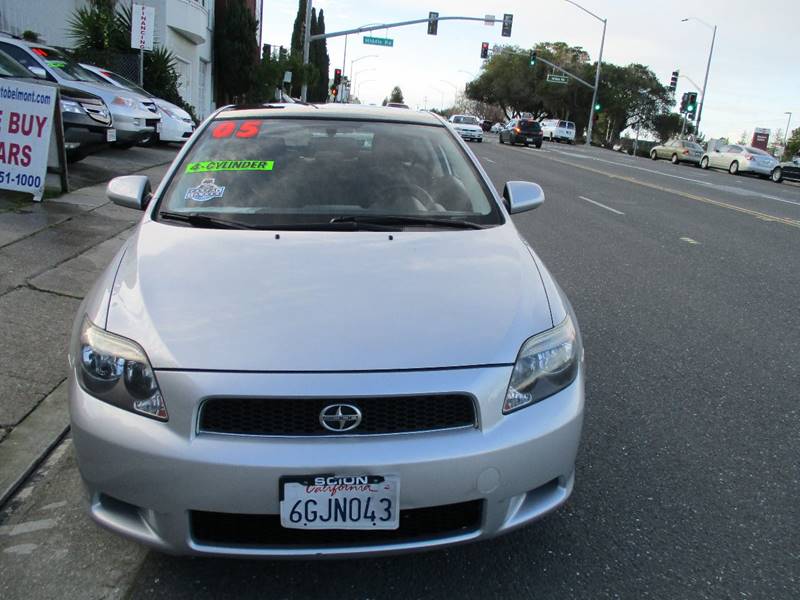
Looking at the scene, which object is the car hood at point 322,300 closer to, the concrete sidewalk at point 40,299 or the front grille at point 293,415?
the front grille at point 293,415

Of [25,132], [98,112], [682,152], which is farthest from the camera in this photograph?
[682,152]

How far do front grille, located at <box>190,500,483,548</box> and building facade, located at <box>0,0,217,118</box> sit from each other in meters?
22.3

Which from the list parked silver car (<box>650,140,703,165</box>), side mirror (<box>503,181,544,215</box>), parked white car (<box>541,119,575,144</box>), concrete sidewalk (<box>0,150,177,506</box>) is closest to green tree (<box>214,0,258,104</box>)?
parked silver car (<box>650,140,703,165</box>)

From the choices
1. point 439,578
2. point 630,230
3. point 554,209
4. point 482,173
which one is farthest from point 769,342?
point 554,209

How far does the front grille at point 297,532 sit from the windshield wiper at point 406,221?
1.43m

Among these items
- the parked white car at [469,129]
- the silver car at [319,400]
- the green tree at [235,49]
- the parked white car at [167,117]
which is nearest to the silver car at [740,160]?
the parked white car at [469,129]

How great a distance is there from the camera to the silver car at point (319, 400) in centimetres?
207

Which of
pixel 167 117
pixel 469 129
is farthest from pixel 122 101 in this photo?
pixel 469 129

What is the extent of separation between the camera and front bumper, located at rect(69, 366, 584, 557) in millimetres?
2047

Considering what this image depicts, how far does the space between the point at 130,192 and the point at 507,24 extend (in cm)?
3908

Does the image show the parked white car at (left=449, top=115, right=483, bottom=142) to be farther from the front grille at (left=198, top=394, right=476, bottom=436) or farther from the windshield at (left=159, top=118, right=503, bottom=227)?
the front grille at (left=198, top=394, right=476, bottom=436)

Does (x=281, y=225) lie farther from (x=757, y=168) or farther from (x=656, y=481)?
(x=757, y=168)

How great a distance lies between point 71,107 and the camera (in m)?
10.3

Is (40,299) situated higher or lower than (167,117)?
lower
